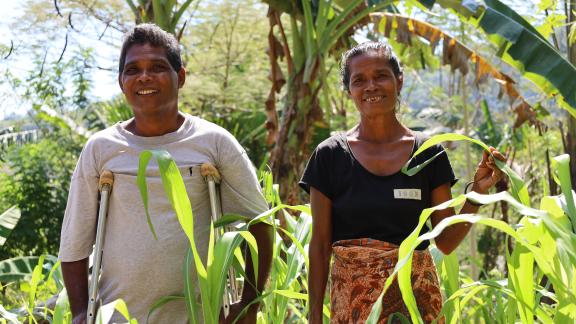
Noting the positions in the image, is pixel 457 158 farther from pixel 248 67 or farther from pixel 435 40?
pixel 435 40

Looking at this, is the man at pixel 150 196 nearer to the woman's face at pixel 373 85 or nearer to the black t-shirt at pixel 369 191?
the black t-shirt at pixel 369 191

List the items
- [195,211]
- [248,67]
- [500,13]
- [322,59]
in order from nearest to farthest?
1. [195,211]
2. [500,13]
3. [322,59]
4. [248,67]

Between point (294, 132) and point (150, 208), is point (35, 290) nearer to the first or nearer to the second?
point (150, 208)

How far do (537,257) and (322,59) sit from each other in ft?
13.9

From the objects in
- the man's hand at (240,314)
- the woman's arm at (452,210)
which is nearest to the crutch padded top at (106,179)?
the man's hand at (240,314)

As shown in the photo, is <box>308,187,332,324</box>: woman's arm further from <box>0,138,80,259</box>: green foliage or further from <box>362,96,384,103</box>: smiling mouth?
<box>0,138,80,259</box>: green foliage

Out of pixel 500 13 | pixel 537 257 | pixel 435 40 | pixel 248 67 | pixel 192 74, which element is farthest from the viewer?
pixel 248 67

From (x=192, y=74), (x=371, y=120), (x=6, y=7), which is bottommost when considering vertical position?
(x=371, y=120)

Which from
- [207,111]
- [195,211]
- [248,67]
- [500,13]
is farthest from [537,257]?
[248,67]

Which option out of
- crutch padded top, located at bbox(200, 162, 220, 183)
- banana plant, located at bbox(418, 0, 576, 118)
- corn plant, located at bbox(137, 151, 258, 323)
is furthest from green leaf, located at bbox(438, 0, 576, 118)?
corn plant, located at bbox(137, 151, 258, 323)

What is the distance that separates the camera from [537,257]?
4.48 ft

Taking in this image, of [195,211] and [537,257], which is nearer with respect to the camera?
[537,257]


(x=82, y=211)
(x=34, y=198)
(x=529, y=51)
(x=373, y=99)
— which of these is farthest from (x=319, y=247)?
(x=34, y=198)

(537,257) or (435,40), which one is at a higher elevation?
(435,40)
